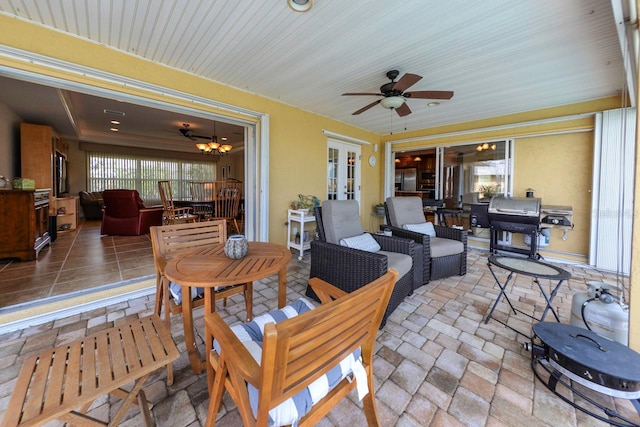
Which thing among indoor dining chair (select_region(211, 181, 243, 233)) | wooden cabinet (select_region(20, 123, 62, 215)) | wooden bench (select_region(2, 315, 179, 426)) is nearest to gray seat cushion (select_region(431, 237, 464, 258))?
wooden bench (select_region(2, 315, 179, 426))

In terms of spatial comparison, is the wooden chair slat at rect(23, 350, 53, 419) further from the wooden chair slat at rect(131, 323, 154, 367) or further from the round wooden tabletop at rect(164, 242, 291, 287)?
the round wooden tabletop at rect(164, 242, 291, 287)

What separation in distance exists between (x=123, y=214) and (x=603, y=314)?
703 centimetres

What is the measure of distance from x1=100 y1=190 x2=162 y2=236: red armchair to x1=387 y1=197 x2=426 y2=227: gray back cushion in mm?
5097

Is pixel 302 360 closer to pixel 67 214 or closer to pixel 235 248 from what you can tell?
pixel 235 248

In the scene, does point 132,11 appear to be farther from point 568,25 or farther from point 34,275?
point 568,25

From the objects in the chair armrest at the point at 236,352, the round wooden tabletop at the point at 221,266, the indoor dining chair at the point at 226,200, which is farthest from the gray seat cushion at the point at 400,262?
the indoor dining chair at the point at 226,200

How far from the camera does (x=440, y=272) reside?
10.2 ft

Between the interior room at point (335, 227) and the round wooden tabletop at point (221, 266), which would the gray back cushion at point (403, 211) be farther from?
the round wooden tabletop at point (221, 266)

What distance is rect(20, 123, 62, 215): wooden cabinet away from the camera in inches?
183

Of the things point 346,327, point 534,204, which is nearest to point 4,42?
point 346,327

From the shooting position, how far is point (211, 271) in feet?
4.80

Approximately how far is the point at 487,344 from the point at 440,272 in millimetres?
1260

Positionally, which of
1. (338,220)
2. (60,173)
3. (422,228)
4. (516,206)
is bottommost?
(422,228)

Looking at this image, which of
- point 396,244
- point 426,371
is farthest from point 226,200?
point 426,371
